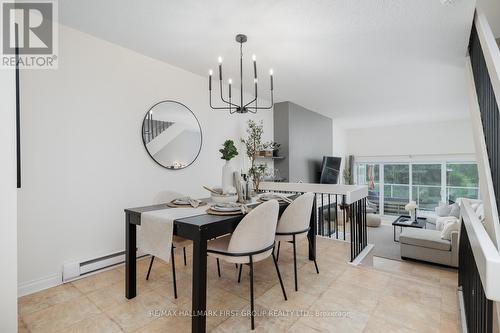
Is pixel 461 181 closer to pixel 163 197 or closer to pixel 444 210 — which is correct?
pixel 444 210

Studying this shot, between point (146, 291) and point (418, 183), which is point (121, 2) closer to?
point (146, 291)

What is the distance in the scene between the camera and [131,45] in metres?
2.72

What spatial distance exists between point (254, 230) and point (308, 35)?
6.63ft

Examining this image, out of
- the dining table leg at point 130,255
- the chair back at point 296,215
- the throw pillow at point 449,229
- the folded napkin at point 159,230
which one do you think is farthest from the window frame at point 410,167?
the dining table leg at point 130,255

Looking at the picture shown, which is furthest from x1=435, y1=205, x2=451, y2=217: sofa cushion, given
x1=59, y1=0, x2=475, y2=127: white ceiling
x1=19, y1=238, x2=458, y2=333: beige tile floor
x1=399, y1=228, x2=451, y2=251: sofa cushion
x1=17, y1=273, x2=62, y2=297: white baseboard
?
x1=17, y1=273, x2=62, y2=297: white baseboard

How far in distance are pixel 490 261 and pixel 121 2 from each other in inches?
109

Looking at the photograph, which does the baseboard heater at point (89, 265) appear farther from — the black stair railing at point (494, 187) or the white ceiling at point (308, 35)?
the black stair railing at point (494, 187)

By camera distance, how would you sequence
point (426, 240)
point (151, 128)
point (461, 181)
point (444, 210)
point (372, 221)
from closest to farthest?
point (151, 128)
point (426, 240)
point (444, 210)
point (461, 181)
point (372, 221)

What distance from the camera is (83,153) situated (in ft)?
8.00

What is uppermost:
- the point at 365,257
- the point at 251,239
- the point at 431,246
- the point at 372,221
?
the point at 251,239

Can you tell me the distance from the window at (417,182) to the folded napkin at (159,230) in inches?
321

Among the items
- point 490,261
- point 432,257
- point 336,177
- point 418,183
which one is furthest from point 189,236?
point 418,183

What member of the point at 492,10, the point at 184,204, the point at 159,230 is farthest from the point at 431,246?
the point at 159,230

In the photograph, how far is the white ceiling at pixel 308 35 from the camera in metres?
2.09
